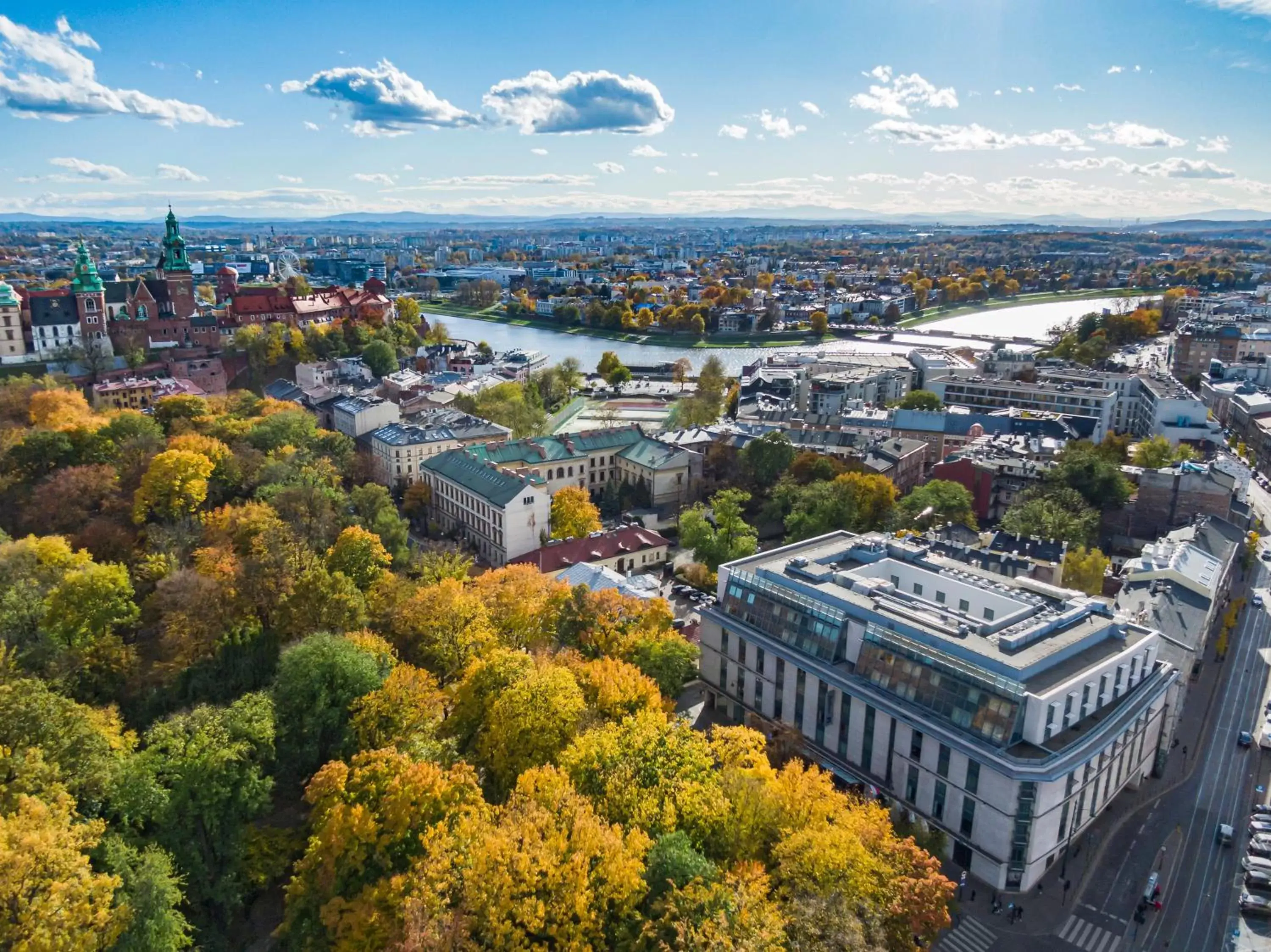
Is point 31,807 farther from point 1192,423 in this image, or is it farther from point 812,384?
point 1192,423

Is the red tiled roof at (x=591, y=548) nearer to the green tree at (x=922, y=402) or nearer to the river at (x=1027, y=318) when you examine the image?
the green tree at (x=922, y=402)

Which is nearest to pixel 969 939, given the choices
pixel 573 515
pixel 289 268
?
pixel 573 515

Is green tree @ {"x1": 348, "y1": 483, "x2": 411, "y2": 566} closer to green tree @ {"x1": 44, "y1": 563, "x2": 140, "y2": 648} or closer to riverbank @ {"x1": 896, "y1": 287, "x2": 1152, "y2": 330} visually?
green tree @ {"x1": 44, "y1": 563, "x2": 140, "y2": 648}

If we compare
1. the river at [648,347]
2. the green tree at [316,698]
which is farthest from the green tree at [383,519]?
the river at [648,347]

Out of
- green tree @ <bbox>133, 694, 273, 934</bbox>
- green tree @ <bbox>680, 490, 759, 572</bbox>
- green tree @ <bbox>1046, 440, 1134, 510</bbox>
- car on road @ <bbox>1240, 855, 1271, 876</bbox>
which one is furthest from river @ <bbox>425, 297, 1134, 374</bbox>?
green tree @ <bbox>133, 694, 273, 934</bbox>

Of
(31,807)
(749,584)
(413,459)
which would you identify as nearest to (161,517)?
(413,459)

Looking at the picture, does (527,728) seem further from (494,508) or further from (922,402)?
(922,402)
